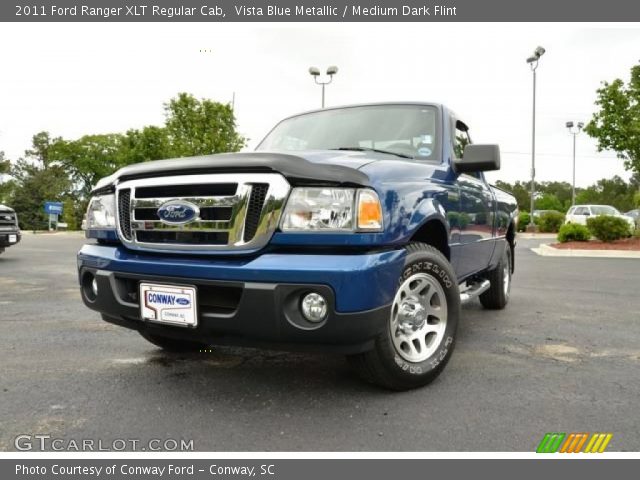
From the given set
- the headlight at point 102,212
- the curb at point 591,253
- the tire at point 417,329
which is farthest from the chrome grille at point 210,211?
the curb at point 591,253

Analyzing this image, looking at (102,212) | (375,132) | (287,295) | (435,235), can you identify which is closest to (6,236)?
(102,212)

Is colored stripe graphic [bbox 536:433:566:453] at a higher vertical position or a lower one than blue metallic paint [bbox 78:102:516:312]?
lower

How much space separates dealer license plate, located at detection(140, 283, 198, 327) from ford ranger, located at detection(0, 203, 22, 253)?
9509 mm

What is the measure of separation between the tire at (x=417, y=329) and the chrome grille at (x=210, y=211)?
74 centimetres

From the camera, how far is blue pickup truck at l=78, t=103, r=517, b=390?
2.27 m

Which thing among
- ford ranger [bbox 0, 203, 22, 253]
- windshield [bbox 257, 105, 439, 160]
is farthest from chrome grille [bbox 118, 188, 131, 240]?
ford ranger [bbox 0, 203, 22, 253]

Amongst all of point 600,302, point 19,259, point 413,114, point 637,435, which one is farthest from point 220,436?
point 19,259

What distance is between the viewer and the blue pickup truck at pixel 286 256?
7.45 feet

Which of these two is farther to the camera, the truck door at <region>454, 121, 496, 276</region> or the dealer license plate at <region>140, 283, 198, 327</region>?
the truck door at <region>454, 121, 496, 276</region>

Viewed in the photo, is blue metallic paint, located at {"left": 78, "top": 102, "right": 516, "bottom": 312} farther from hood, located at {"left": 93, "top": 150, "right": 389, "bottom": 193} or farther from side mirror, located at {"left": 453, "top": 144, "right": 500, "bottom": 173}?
side mirror, located at {"left": 453, "top": 144, "right": 500, "bottom": 173}

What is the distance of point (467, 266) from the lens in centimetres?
378

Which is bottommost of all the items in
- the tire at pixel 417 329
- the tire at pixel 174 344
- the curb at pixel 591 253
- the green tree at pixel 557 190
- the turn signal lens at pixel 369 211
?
the curb at pixel 591 253

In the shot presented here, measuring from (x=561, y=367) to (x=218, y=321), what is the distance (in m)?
2.20

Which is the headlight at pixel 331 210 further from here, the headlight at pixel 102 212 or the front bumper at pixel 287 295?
the headlight at pixel 102 212
